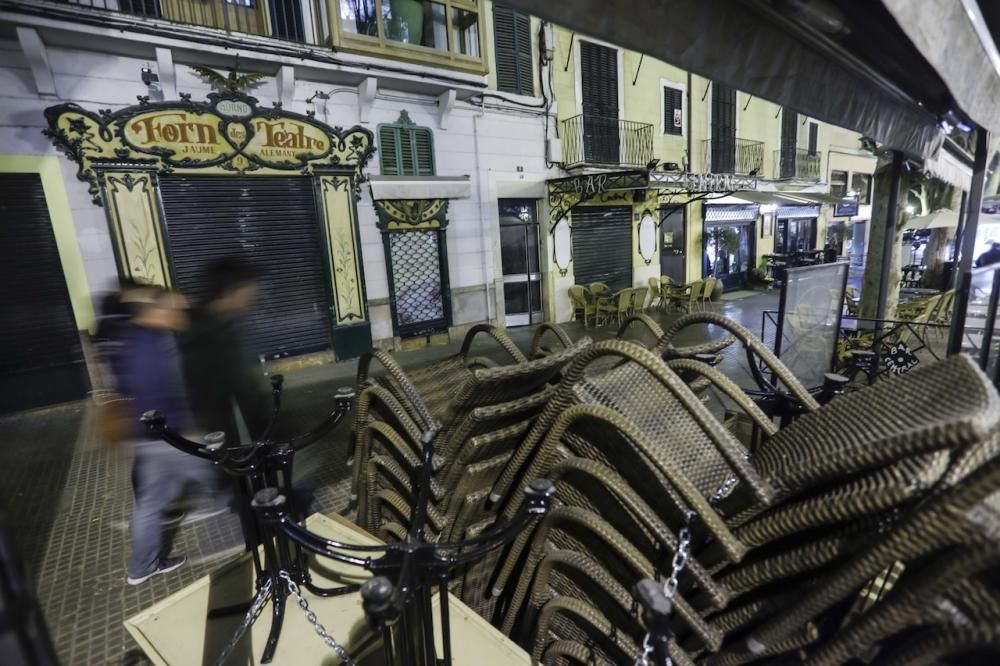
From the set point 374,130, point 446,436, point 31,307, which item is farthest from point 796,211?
point 31,307

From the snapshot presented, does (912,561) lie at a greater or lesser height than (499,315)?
greater

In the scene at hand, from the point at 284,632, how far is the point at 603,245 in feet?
37.5

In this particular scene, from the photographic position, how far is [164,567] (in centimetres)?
325

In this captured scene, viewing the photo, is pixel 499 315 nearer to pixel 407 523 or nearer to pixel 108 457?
pixel 108 457

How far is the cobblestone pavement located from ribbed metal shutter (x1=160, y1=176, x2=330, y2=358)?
2053 millimetres

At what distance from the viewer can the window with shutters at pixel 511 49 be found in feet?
32.3

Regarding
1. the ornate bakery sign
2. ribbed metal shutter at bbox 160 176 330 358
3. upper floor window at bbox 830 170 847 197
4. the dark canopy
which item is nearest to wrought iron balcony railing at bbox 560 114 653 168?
the ornate bakery sign

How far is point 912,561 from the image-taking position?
1.13m

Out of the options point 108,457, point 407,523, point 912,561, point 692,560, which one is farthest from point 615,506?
point 108,457

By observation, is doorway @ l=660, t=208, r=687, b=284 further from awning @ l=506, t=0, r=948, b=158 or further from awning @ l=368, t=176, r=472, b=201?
awning @ l=506, t=0, r=948, b=158

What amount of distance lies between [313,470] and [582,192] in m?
7.84

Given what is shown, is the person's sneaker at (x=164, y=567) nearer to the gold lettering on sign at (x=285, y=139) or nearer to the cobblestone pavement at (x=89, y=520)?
the cobblestone pavement at (x=89, y=520)

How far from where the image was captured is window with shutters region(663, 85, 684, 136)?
12891 mm

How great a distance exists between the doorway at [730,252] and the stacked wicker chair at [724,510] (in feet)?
46.0
